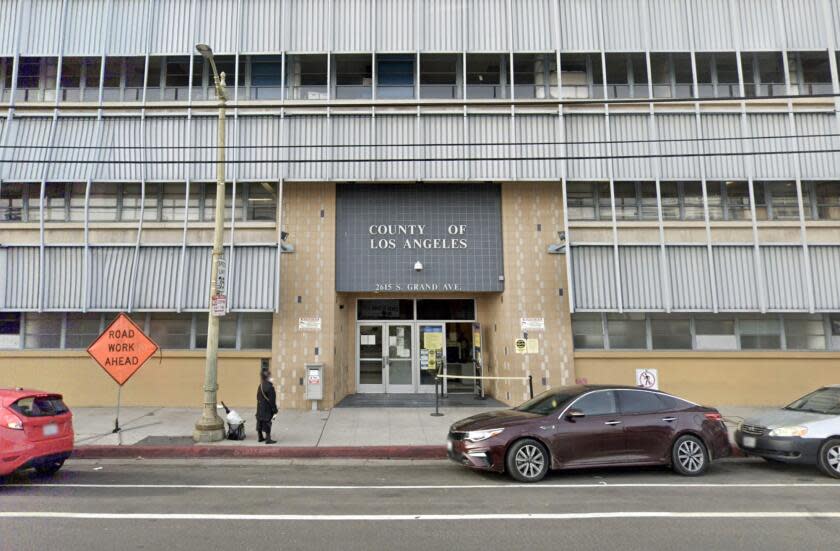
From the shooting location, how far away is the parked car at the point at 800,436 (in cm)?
768

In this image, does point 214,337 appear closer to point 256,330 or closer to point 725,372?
point 256,330

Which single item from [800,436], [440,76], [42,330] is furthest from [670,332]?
[42,330]

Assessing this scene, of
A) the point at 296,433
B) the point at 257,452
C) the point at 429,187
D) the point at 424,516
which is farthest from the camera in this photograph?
the point at 429,187

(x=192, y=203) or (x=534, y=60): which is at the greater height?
(x=534, y=60)

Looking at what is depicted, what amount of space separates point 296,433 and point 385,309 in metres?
5.56

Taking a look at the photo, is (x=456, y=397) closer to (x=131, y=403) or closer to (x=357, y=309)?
(x=357, y=309)

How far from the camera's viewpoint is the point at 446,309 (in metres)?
15.3

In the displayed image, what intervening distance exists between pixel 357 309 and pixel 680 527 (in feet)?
36.4

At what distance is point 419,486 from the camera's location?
7242mm

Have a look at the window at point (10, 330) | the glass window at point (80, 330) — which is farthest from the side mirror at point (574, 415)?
the window at point (10, 330)

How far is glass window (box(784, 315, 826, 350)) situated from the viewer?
1315 cm

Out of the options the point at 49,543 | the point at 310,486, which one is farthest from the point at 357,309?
the point at 49,543

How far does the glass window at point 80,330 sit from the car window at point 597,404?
12704 millimetres

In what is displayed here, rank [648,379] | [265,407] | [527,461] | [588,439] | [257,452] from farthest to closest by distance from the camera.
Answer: [648,379] < [265,407] < [257,452] < [588,439] < [527,461]
